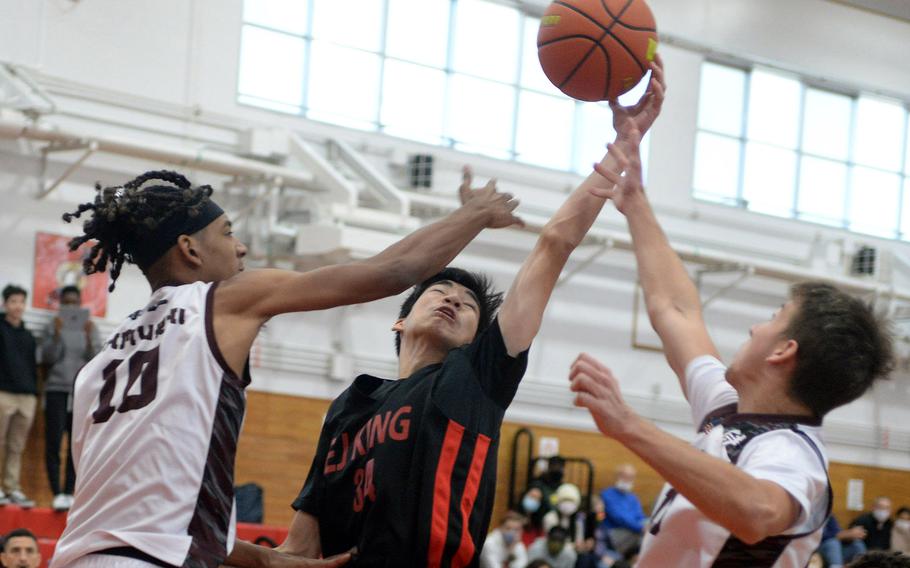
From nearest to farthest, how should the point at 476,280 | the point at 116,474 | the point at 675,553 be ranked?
the point at 675,553 → the point at 116,474 → the point at 476,280

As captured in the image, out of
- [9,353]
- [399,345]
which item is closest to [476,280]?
[399,345]

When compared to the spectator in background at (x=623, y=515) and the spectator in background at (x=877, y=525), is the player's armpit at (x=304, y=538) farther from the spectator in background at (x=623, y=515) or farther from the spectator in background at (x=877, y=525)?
the spectator in background at (x=877, y=525)

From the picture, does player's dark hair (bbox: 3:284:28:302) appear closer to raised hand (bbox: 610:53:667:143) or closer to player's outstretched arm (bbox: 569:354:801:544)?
raised hand (bbox: 610:53:667:143)

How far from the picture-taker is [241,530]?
10883mm

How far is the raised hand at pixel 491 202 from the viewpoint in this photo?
11.9 feet

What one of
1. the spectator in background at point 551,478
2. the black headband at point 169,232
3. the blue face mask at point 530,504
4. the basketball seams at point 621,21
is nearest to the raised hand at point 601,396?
the black headband at point 169,232

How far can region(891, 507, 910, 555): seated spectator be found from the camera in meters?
16.3

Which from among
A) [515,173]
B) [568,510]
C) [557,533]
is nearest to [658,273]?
[557,533]

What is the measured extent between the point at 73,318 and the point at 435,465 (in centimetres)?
915

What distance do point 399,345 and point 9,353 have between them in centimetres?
812

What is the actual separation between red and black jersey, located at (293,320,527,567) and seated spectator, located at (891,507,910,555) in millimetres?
14047

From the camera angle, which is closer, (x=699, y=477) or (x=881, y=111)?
(x=699, y=477)

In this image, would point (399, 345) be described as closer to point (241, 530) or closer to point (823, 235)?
point (241, 530)

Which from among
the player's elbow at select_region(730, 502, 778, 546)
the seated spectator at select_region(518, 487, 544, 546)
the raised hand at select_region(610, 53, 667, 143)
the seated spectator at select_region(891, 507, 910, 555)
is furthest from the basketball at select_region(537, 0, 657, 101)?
the seated spectator at select_region(891, 507, 910, 555)
